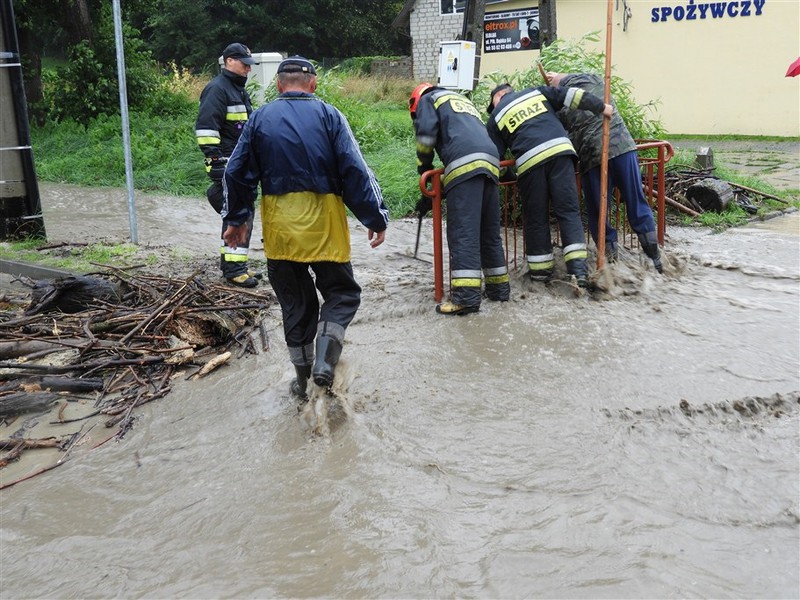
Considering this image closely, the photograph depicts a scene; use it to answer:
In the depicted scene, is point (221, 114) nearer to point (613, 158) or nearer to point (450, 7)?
point (613, 158)

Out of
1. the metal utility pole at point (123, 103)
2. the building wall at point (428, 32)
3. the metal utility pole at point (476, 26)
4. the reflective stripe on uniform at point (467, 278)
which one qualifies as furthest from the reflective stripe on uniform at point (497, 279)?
the building wall at point (428, 32)

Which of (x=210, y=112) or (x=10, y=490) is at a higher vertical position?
(x=210, y=112)

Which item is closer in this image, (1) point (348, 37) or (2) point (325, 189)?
(2) point (325, 189)

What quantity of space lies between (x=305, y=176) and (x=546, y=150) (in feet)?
8.49

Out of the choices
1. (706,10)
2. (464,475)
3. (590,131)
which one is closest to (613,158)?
(590,131)

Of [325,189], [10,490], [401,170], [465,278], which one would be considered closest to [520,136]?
[465,278]

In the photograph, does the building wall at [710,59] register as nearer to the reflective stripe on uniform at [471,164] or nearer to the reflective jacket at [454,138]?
the reflective jacket at [454,138]

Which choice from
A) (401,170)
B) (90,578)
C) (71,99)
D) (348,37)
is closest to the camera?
(90,578)

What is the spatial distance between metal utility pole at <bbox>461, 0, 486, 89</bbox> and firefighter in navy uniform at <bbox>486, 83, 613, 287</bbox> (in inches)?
201

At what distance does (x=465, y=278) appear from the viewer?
600 centimetres

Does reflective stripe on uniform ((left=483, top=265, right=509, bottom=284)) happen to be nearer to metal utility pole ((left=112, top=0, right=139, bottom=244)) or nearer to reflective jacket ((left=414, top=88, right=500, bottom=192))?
reflective jacket ((left=414, top=88, right=500, bottom=192))

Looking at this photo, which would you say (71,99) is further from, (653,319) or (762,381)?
(762,381)

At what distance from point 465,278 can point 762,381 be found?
2164 mm

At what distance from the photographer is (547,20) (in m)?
10.8
